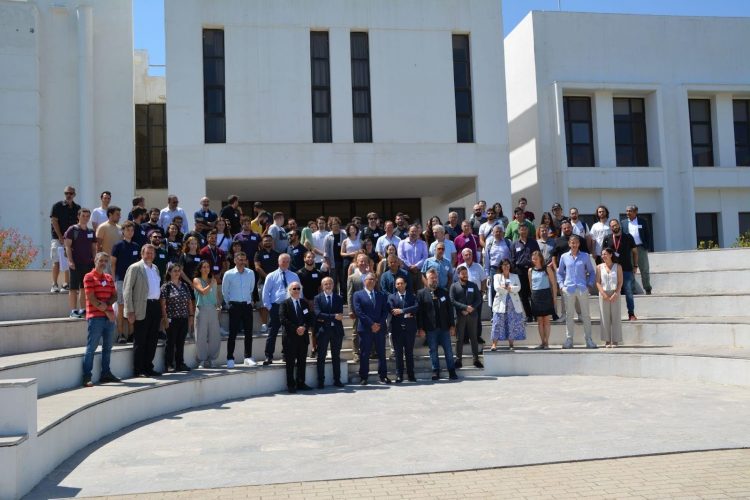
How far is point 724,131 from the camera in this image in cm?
2534

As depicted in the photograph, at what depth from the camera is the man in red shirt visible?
32.1 feet

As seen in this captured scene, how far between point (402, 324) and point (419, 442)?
4643mm

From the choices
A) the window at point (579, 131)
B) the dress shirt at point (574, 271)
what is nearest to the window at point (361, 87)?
the window at point (579, 131)

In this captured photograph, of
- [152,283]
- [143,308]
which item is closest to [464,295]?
[152,283]

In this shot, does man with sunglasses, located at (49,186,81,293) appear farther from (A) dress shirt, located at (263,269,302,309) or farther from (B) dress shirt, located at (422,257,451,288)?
(B) dress shirt, located at (422,257,451,288)

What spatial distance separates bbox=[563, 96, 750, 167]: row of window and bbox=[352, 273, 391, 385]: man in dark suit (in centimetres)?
1423

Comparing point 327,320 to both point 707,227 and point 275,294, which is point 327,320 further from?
point 707,227

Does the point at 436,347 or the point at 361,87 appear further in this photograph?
the point at 361,87

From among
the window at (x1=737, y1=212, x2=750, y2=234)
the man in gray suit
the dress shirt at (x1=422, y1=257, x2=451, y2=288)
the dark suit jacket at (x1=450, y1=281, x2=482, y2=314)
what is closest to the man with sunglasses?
the man in gray suit

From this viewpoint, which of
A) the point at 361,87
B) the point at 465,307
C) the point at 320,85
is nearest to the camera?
the point at 465,307

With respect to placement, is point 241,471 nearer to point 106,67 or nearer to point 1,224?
point 1,224

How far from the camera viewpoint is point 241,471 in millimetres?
7078

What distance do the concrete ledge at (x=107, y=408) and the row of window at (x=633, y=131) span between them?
15372mm

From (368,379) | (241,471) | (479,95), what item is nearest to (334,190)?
(479,95)
